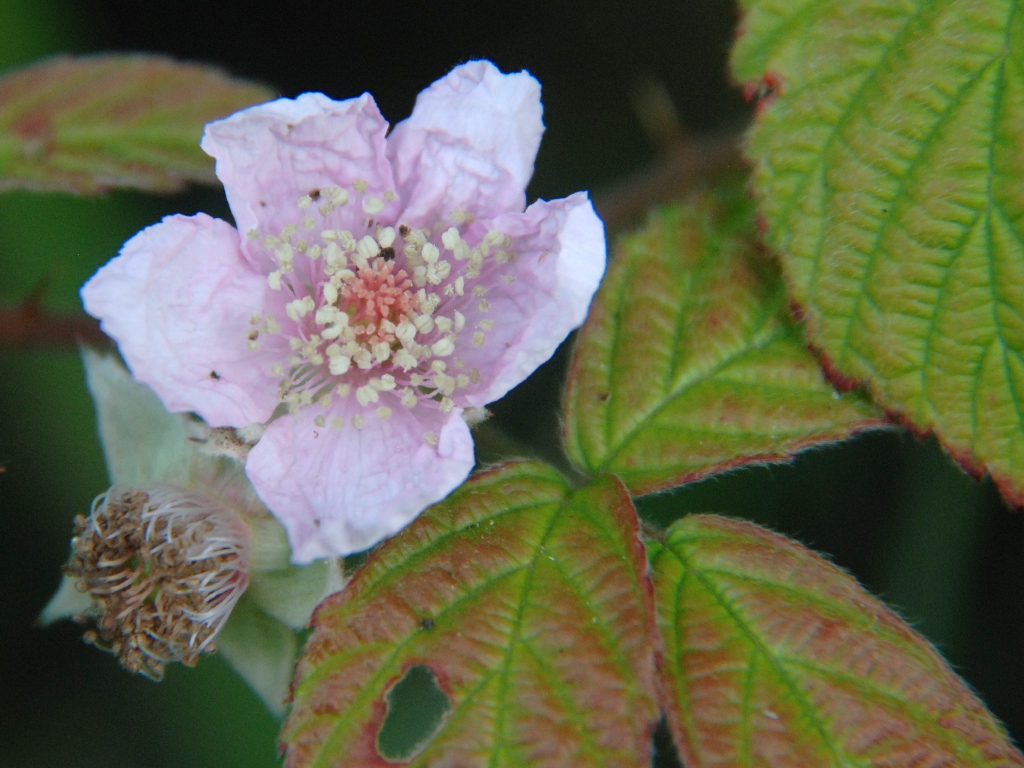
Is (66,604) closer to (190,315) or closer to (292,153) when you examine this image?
(190,315)

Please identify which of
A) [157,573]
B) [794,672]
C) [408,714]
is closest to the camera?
[794,672]

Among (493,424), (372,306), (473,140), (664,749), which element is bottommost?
(664,749)

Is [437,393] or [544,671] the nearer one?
[544,671]

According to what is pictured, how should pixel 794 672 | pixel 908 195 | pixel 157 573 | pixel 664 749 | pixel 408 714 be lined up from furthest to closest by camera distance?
1. pixel 408 714
2. pixel 664 749
3. pixel 157 573
4. pixel 908 195
5. pixel 794 672

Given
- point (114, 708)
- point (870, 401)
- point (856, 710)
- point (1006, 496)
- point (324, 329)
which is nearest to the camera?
point (856, 710)

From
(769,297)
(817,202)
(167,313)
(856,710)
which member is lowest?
(856,710)

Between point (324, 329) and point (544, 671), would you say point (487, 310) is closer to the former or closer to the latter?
point (324, 329)

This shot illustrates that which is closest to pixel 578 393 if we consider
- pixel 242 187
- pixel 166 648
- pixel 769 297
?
pixel 769 297

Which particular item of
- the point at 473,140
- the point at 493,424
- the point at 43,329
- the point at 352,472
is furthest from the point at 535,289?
the point at 43,329
